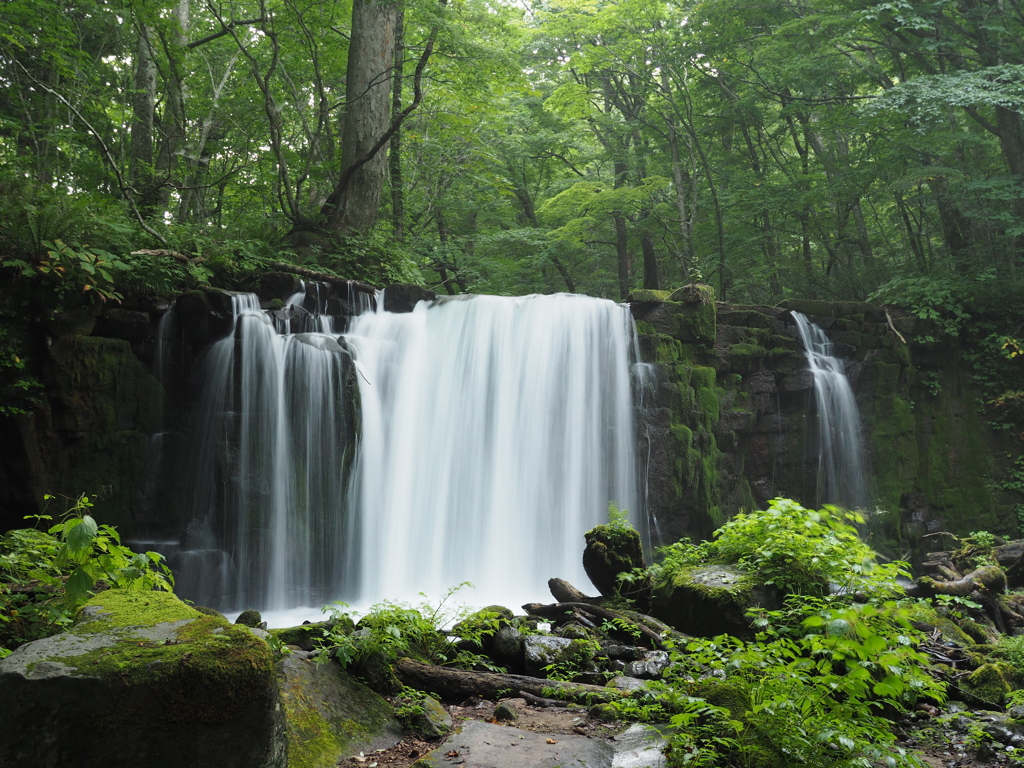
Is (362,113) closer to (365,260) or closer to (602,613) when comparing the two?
(365,260)

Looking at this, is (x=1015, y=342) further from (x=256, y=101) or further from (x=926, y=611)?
(x=256, y=101)

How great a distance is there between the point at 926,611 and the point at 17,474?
391 inches

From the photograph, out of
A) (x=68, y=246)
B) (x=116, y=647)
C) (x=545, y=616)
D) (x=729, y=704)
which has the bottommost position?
(x=545, y=616)

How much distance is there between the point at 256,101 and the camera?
14477mm

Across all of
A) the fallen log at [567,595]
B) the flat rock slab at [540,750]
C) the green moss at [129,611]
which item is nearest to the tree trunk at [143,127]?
the fallen log at [567,595]

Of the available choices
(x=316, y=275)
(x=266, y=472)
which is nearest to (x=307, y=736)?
(x=266, y=472)

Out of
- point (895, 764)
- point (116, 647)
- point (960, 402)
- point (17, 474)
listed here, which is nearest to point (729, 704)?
point (895, 764)

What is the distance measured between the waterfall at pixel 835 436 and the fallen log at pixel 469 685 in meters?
10.2

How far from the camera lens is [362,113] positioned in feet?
42.7

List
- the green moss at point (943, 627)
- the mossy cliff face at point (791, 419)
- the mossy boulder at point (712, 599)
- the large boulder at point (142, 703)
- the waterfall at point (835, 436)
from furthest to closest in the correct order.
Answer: the waterfall at point (835, 436) < the mossy cliff face at point (791, 419) < the green moss at point (943, 627) < the mossy boulder at point (712, 599) < the large boulder at point (142, 703)

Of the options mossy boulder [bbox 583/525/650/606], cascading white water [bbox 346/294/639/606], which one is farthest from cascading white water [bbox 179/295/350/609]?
mossy boulder [bbox 583/525/650/606]

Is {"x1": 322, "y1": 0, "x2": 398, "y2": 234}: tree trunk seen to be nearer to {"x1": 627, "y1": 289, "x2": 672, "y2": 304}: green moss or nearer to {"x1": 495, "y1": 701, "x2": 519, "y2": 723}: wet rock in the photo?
{"x1": 627, "y1": 289, "x2": 672, "y2": 304}: green moss

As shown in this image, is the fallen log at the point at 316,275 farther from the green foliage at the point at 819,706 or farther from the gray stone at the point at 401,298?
the green foliage at the point at 819,706

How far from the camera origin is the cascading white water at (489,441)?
959cm
